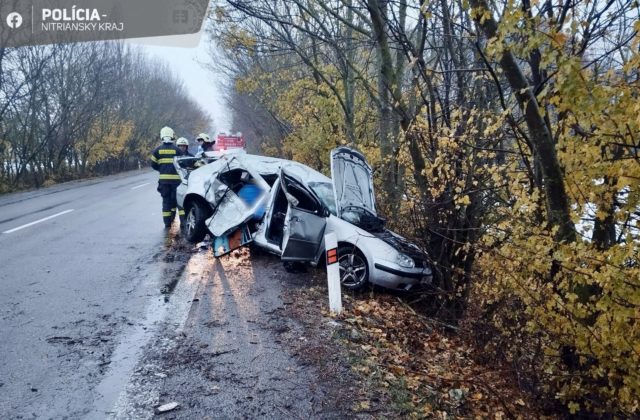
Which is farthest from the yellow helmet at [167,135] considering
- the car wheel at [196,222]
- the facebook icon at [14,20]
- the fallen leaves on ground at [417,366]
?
the facebook icon at [14,20]

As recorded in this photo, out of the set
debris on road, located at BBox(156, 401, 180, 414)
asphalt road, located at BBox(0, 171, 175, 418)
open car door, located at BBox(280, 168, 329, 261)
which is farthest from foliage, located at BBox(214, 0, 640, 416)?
asphalt road, located at BBox(0, 171, 175, 418)

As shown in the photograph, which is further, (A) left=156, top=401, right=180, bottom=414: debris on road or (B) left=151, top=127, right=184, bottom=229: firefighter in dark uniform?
(B) left=151, top=127, right=184, bottom=229: firefighter in dark uniform

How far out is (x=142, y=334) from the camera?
479cm

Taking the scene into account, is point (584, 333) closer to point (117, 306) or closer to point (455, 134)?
point (455, 134)

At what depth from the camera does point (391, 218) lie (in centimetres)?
839

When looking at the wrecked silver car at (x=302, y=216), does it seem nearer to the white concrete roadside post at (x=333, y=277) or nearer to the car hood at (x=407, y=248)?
the car hood at (x=407, y=248)

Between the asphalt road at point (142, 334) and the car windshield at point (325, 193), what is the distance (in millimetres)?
1312

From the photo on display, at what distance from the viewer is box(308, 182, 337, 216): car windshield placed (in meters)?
7.47

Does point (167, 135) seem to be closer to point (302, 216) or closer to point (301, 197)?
point (301, 197)

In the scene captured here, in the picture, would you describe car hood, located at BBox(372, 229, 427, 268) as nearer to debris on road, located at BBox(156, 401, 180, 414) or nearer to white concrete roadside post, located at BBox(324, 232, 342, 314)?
white concrete roadside post, located at BBox(324, 232, 342, 314)

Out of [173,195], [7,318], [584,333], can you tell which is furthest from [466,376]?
[173,195]

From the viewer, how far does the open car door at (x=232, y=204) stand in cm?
760

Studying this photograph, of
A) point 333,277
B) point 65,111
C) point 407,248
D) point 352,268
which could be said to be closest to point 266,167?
point 352,268

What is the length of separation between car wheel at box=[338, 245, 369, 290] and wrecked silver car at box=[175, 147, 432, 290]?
0.01 metres
